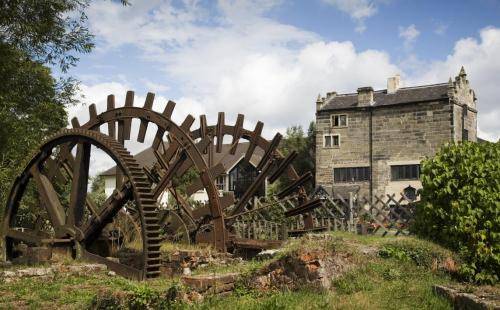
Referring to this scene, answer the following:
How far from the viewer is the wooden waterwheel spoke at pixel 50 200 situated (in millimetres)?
12226

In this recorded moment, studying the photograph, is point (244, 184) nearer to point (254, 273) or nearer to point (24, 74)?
point (24, 74)

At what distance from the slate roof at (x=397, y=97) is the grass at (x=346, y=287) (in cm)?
2976

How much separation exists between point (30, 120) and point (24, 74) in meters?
4.07

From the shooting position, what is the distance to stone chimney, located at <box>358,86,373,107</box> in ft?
129

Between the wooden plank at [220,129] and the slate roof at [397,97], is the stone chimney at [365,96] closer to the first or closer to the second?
the slate roof at [397,97]

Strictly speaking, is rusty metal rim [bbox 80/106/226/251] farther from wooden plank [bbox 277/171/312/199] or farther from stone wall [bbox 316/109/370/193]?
stone wall [bbox 316/109/370/193]

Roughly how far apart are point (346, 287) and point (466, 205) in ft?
7.93

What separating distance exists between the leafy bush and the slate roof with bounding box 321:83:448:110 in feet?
94.8

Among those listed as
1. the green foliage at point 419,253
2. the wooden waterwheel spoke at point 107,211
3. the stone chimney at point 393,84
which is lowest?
the green foliage at point 419,253

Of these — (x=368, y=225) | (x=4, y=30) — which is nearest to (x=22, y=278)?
(x=4, y=30)

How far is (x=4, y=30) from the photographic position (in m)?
11.6

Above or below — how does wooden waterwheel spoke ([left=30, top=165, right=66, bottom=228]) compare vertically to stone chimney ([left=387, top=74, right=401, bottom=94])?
below

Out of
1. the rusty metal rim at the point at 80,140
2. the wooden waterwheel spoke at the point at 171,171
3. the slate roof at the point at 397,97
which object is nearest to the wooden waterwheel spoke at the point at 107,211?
the rusty metal rim at the point at 80,140

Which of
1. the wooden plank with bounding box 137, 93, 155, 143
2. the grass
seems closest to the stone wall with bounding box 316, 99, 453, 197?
the wooden plank with bounding box 137, 93, 155, 143
